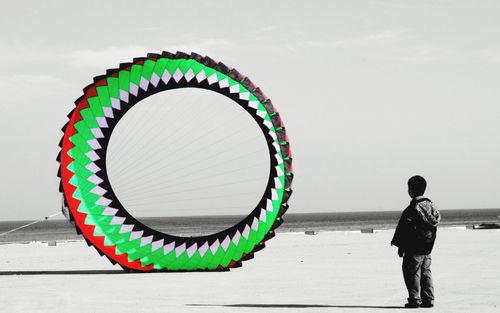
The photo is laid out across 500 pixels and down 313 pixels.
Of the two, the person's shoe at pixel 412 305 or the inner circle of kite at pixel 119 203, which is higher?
A: the inner circle of kite at pixel 119 203

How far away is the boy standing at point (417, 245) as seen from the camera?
11.6 meters

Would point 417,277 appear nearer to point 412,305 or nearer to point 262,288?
point 412,305

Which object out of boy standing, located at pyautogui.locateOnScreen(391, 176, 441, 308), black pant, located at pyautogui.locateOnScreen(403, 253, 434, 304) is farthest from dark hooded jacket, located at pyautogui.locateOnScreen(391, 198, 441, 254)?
black pant, located at pyautogui.locateOnScreen(403, 253, 434, 304)

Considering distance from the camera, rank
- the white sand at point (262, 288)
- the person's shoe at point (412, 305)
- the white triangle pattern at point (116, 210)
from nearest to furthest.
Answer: the person's shoe at point (412, 305)
the white sand at point (262, 288)
the white triangle pattern at point (116, 210)

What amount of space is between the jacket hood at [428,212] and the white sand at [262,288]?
3.88ft

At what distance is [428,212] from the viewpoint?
11.6 m

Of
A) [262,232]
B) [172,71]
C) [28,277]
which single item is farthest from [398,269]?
[28,277]

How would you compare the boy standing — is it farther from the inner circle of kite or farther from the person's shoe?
the inner circle of kite

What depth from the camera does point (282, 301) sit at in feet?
42.7

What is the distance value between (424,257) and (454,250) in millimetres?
15405

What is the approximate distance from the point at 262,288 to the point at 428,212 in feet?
14.3

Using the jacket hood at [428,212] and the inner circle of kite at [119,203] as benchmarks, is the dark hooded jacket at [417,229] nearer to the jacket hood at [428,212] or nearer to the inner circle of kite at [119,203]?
the jacket hood at [428,212]

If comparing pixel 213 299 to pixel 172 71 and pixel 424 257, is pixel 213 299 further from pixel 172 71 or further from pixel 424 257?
pixel 172 71

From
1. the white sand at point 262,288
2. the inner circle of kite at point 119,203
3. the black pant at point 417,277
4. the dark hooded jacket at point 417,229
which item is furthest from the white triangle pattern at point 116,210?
the black pant at point 417,277
